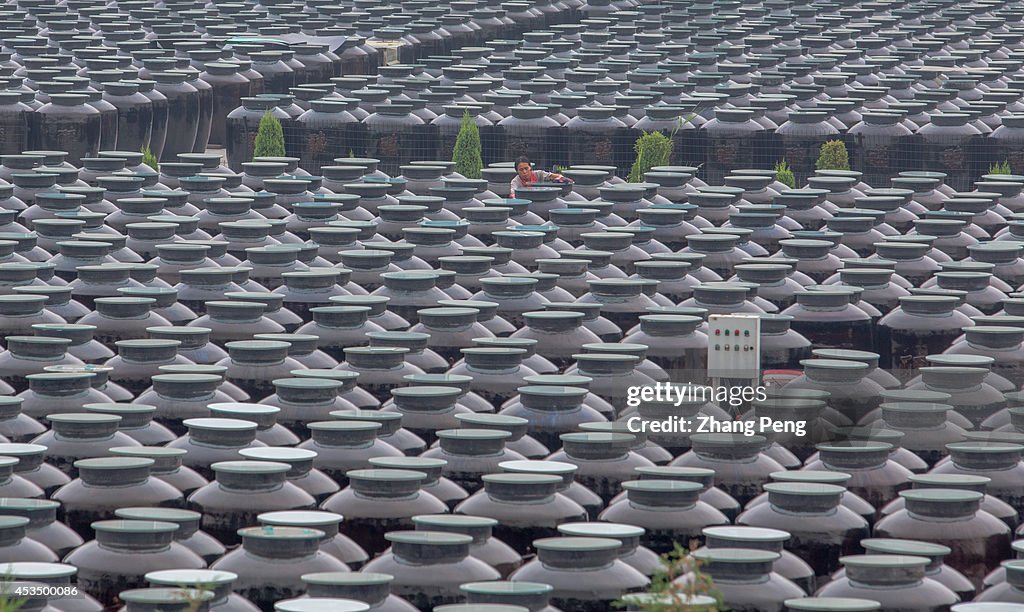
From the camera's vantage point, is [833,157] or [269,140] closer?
[833,157]

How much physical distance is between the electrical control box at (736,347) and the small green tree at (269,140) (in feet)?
70.0

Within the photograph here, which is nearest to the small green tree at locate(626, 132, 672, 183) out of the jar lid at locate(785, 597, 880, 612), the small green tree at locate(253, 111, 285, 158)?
the small green tree at locate(253, 111, 285, 158)

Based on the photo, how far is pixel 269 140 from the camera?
42.5 metres

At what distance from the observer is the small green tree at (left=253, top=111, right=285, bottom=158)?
42469 millimetres

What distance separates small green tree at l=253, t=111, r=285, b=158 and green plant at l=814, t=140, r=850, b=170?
10801 millimetres

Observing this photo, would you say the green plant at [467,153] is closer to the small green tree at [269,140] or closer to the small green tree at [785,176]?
the small green tree at [269,140]

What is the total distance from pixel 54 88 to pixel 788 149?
14829mm

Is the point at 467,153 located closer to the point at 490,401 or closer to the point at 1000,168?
the point at 1000,168

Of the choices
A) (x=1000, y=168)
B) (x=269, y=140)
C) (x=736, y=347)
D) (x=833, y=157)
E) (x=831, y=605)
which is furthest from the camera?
(x=269, y=140)

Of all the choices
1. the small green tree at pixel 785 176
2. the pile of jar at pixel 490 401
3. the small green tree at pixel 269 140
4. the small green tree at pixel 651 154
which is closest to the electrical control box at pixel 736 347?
the pile of jar at pixel 490 401

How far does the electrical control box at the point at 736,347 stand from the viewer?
22.4 metres

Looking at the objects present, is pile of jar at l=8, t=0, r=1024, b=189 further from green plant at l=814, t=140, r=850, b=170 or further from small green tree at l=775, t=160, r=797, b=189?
small green tree at l=775, t=160, r=797, b=189

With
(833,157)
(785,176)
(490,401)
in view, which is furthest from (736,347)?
(833,157)

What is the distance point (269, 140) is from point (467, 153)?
4261mm
